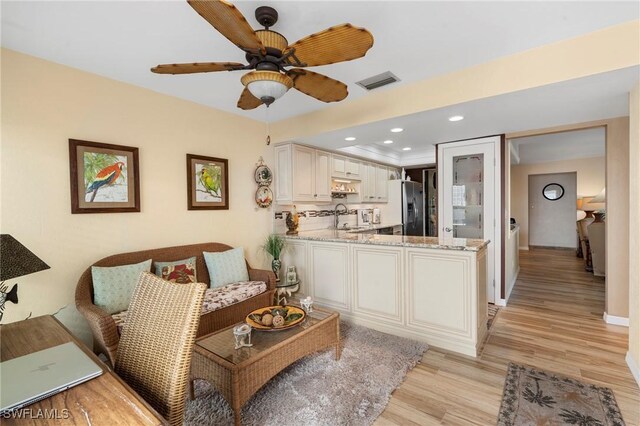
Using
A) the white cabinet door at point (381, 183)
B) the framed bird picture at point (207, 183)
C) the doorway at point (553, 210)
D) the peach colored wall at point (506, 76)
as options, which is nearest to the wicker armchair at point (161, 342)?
the framed bird picture at point (207, 183)

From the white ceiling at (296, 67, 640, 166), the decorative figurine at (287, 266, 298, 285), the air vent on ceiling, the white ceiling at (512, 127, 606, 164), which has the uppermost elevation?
the white ceiling at (512, 127, 606, 164)

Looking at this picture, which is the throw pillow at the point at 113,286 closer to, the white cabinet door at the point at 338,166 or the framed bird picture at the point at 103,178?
the framed bird picture at the point at 103,178

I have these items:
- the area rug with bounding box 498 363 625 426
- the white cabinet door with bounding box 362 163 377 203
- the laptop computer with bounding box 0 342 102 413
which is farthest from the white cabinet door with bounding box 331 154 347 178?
the laptop computer with bounding box 0 342 102 413

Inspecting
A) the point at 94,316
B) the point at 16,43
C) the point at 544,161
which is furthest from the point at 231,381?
the point at 544,161

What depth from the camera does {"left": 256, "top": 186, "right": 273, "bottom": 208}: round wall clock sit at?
3959 millimetres

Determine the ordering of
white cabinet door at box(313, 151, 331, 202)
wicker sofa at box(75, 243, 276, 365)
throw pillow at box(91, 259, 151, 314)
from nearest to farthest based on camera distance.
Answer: wicker sofa at box(75, 243, 276, 365)
throw pillow at box(91, 259, 151, 314)
white cabinet door at box(313, 151, 331, 202)

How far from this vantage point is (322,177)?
15.0 feet

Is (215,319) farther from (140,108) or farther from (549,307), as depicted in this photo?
(549,307)

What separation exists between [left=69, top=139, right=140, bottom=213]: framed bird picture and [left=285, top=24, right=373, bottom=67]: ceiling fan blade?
2041mm

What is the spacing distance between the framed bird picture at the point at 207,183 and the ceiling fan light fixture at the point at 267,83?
6.23ft

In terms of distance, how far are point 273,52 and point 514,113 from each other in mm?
2507

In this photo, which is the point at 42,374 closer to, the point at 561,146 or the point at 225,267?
the point at 225,267

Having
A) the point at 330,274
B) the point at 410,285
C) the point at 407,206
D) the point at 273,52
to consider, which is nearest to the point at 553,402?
the point at 410,285

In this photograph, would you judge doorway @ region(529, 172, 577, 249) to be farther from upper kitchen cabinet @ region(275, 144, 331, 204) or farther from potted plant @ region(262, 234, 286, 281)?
potted plant @ region(262, 234, 286, 281)
